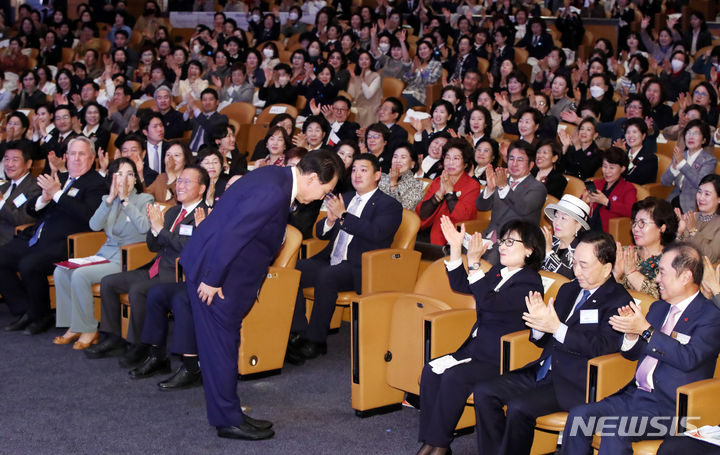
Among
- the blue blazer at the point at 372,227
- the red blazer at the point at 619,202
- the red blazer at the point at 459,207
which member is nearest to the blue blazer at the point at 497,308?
the blue blazer at the point at 372,227

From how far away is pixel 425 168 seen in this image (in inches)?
260

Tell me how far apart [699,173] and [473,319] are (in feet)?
8.43

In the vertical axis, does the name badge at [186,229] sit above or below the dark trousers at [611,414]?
above

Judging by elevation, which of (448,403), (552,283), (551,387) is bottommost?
(448,403)

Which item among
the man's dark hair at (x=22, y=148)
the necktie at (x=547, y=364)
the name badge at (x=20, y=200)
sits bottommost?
the necktie at (x=547, y=364)

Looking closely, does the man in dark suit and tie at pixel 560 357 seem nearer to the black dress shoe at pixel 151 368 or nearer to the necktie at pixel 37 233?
the black dress shoe at pixel 151 368

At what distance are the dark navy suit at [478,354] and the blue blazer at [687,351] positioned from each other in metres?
0.63

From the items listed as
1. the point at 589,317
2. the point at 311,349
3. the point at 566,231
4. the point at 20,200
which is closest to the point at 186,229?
the point at 311,349

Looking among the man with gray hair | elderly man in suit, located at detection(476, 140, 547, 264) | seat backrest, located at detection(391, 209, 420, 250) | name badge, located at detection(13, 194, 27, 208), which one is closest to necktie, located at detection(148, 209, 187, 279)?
seat backrest, located at detection(391, 209, 420, 250)

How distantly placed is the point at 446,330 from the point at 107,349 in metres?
2.20

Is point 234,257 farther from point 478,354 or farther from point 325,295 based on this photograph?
point 325,295

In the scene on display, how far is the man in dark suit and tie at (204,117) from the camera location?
26.9 ft

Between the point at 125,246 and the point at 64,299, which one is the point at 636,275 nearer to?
the point at 125,246

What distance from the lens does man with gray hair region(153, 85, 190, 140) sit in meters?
8.41
